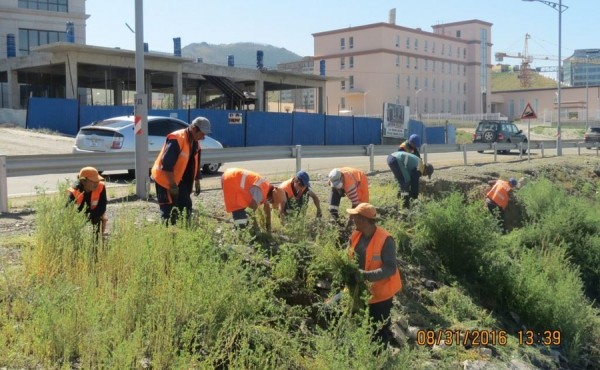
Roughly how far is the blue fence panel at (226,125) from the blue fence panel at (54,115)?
201 inches

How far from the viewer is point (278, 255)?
6797 millimetres

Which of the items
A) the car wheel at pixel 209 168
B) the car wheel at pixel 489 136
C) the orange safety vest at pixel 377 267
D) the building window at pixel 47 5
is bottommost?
the orange safety vest at pixel 377 267

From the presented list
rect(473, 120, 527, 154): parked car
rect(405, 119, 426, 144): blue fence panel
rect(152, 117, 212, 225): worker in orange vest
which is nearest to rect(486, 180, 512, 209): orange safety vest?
rect(152, 117, 212, 225): worker in orange vest

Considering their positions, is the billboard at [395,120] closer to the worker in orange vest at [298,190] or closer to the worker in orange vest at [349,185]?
the worker in orange vest at [349,185]

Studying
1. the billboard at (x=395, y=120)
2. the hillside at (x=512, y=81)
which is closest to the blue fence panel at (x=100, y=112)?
the billboard at (x=395, y=120)

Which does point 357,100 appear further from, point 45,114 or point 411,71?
point 45,114

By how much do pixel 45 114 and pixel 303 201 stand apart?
23466mm

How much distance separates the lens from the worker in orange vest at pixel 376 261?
6.01 m

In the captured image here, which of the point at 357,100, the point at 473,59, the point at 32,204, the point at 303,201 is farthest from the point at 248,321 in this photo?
the point at 473,59

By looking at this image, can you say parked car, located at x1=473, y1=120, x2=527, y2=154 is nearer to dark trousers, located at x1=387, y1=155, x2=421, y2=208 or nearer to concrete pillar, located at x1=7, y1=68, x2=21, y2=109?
dark trousers, located at x1=387, y1=155, x2=421, y2=208

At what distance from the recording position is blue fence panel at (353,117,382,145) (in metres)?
38.1

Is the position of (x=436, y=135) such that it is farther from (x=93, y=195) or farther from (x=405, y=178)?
(x=93, y=195)

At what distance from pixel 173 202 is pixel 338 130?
30.6 metres

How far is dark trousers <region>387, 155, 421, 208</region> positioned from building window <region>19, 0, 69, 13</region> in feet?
124
